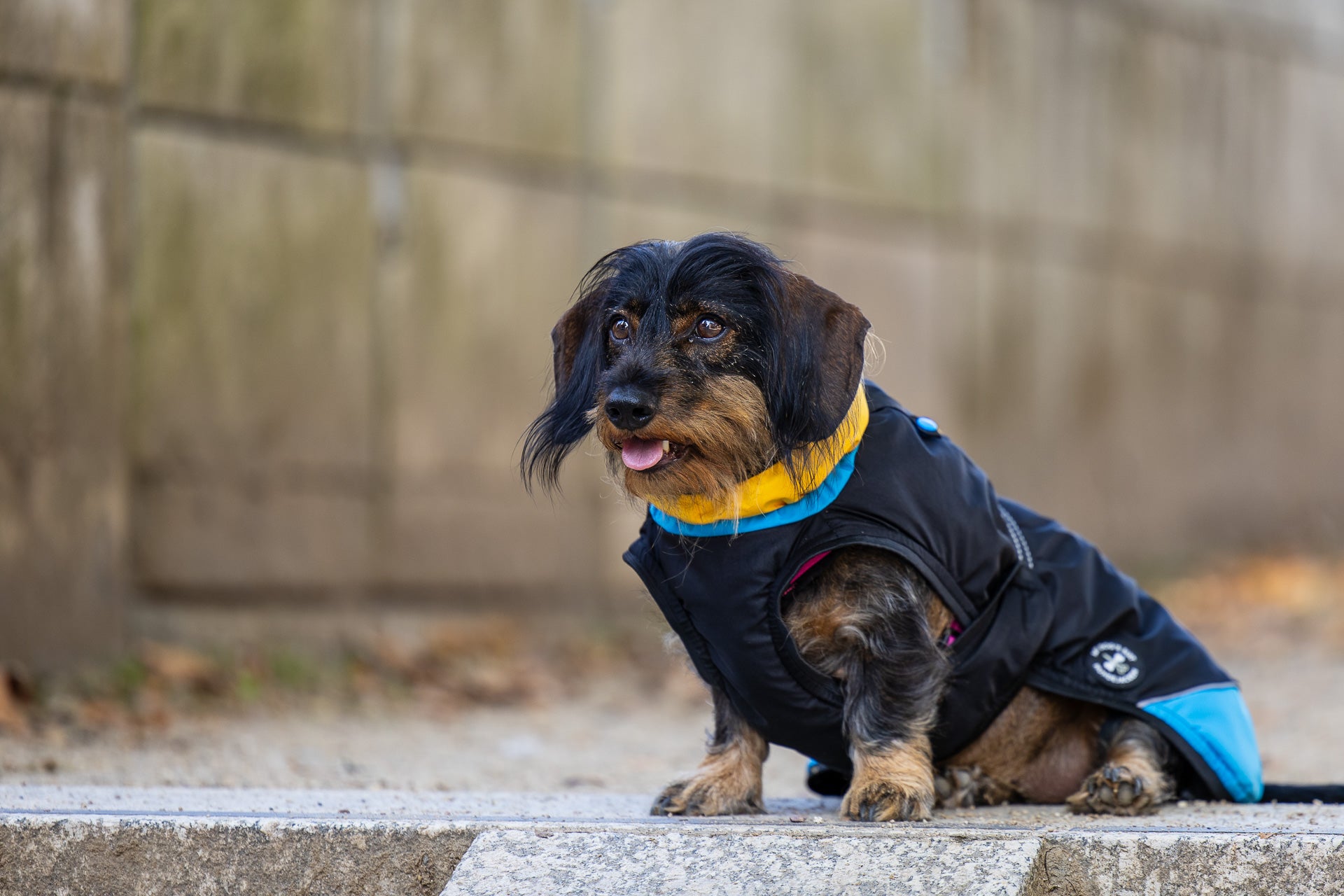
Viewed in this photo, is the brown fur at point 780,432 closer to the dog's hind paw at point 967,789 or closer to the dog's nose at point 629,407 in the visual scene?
the dog's nose at point 629,407

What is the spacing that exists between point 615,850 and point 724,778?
0.63 metres

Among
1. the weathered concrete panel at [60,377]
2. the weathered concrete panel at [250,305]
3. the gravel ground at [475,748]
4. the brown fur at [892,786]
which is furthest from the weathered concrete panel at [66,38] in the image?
the brown fur at [892,786]

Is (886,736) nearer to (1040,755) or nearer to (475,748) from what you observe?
(1040,755)

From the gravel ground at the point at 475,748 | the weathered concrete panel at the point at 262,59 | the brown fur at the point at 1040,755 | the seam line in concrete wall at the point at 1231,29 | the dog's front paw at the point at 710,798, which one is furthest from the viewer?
the seam line in concrete wall at the point at 1231,29

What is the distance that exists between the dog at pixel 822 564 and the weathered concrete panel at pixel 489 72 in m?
4.40

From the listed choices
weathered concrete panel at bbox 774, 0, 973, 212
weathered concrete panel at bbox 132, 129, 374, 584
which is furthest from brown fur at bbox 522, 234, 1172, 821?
weathered concrete panel at bbox 774, 0, 973, 212

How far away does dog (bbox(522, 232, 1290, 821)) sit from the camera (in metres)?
3.41

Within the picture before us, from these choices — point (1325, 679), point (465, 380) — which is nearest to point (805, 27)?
point (465, 380)

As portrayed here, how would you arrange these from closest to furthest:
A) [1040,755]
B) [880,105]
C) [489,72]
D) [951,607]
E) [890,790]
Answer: [890,790], [951,607], [1040,755], [489,72], [880,105]

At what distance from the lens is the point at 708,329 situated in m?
3.49

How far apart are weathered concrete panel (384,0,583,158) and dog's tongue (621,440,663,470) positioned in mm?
4882

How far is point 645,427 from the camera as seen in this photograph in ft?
11.0

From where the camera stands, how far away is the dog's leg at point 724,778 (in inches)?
143

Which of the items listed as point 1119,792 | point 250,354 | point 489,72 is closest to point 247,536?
point 250,354
